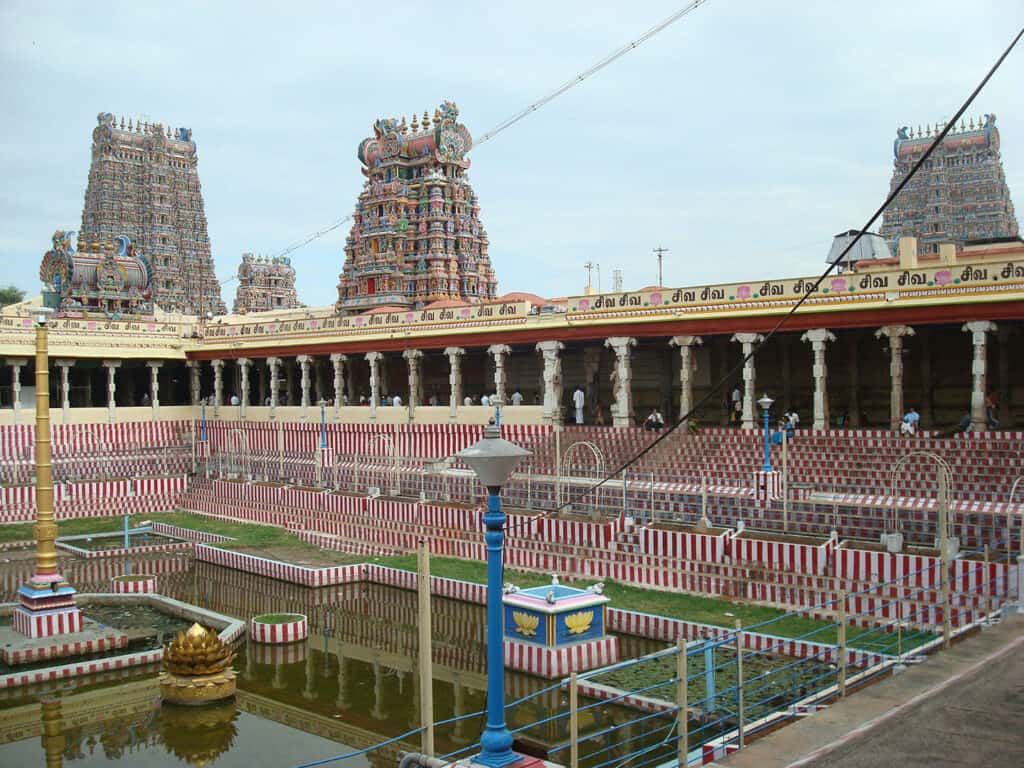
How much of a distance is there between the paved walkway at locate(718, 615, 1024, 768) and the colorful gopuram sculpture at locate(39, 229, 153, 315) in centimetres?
4654

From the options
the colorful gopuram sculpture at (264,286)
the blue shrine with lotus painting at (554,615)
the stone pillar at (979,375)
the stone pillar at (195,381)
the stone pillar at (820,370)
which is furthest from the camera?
the colorful gopuram sculpture at (264,286)

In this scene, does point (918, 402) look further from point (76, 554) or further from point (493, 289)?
point (493, 289)

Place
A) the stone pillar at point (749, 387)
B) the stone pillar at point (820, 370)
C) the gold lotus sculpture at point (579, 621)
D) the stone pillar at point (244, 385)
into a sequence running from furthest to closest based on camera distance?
the stone pillar at point (244, 385) < the stone pillar at point (749, 387) < the stone pillar at point (820, 370) < the gold lotus sculpture at point (579, 621)

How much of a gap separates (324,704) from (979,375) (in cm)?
1708

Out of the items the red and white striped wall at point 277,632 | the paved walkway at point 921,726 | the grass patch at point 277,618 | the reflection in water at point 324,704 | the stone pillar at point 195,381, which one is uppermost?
the stone pillar at point 195,381

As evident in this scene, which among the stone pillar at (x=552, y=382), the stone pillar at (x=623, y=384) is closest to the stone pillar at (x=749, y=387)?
the stone pillar at (x=623, y=384)

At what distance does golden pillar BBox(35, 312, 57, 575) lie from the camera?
1744cm

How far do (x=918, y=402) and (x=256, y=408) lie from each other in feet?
89.5

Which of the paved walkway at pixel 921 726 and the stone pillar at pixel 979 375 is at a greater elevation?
the stone pillar at pixel 979 375

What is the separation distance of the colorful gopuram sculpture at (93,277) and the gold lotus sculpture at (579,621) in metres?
40.3

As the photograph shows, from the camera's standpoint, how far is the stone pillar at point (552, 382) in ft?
105

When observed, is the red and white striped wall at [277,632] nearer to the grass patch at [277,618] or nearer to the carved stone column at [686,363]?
the grass patch at [277,618]

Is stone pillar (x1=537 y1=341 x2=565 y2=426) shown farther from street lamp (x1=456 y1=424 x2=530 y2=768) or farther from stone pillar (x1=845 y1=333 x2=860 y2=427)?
street lamp (x1=456 y1=424 x2=530 y2=768)

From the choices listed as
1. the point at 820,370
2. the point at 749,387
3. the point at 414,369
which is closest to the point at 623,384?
the point at 749,387
